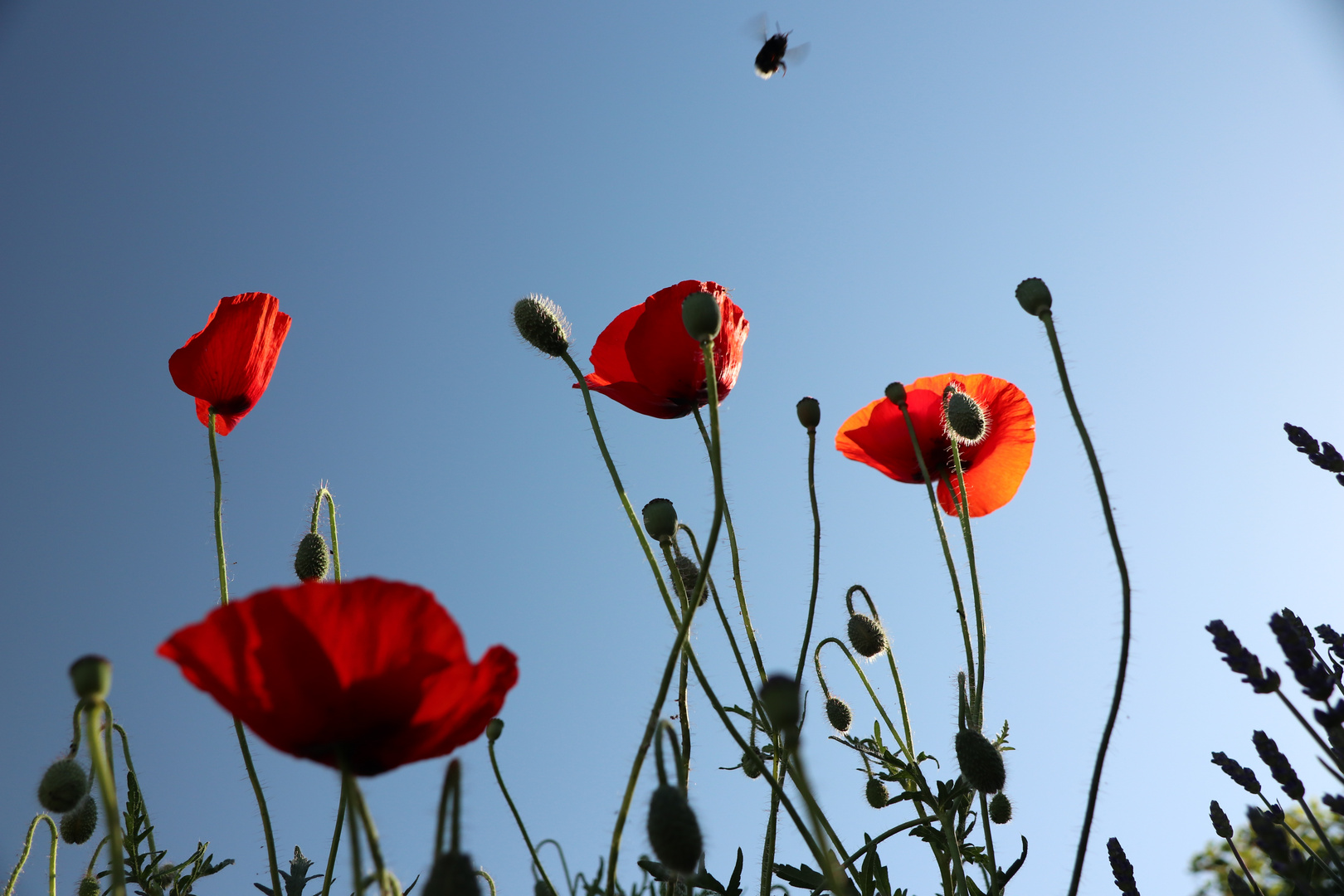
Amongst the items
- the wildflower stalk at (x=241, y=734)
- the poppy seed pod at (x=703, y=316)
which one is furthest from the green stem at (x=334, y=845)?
the poppy seed pod at (x=703, y=316)

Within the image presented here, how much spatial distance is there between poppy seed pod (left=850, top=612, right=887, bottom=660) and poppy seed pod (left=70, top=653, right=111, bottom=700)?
159 cm

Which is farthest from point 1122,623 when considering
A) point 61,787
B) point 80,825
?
point 80,825

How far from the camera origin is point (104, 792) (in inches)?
26.7

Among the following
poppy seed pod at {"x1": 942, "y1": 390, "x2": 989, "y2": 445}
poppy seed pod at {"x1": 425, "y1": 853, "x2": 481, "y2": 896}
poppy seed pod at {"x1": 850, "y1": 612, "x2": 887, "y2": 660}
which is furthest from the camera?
poppy seed pod at {"x1": 850, "y1": 612, "x2": 887, "y2": 660}

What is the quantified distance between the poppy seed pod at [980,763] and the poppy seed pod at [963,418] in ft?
2.25

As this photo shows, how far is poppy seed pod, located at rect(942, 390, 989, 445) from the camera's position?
1.82m

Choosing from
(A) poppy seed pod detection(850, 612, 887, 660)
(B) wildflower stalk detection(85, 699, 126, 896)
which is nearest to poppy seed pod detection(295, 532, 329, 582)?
(A) poppy seed pod detection(850, 612, 887, 660)

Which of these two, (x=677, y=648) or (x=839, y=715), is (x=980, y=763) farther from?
(x=839, y=715)

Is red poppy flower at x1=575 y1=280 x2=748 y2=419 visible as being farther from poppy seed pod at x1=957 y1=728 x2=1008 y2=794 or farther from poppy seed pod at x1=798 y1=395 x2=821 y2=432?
poppy seed pod at x1=957 y1=728 x2=1008 y2=794

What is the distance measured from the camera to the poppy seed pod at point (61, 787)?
4.36 feet

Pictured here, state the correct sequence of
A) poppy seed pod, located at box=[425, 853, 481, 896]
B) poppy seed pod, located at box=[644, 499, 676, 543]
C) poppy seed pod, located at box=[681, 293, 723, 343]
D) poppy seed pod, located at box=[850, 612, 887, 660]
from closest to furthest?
poppy seed pod, located at box=[425, 853, 481, 896]
poppy seed pod, located at box=[681, 293, 723, 343]
poppy seed pod, located at box=[644, 499, 676, 543]
poppy seed pod, located at box=[850, 612, 887, 660]

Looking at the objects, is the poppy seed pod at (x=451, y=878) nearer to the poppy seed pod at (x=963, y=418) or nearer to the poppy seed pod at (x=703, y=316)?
the poppy seed pod at (x=703, y=316)

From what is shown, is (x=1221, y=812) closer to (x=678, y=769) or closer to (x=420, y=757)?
(x=678, y=769)

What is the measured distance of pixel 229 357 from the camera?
75.7 inches
